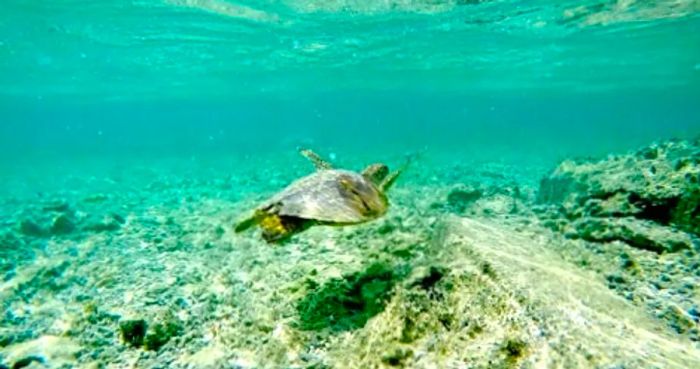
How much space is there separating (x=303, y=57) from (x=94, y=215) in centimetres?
2623

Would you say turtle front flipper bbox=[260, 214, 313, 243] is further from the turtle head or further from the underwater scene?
the turtle head

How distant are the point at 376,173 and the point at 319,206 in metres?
1.46

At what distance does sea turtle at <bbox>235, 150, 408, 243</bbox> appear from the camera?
11.3 feet

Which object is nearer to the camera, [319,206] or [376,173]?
[319,206]

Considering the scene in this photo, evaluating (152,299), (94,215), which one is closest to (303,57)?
(94,215)

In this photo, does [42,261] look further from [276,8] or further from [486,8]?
[486,8]

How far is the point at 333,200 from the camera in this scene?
366 centimetres

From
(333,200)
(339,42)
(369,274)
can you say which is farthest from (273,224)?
(339,42)

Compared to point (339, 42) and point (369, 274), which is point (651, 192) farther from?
point (339, 42)

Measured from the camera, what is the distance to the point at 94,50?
33156mm

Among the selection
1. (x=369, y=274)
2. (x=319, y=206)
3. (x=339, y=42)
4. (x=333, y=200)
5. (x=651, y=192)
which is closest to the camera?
(x=319, y=206)

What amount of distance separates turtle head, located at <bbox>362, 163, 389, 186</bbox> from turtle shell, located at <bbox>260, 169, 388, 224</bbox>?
381 millimetres

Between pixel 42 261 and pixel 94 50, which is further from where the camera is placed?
pixel 94 50

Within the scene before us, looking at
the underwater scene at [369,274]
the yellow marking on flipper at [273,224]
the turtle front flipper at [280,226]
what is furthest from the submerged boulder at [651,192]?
the yellow marking on flipper at [273,224]
